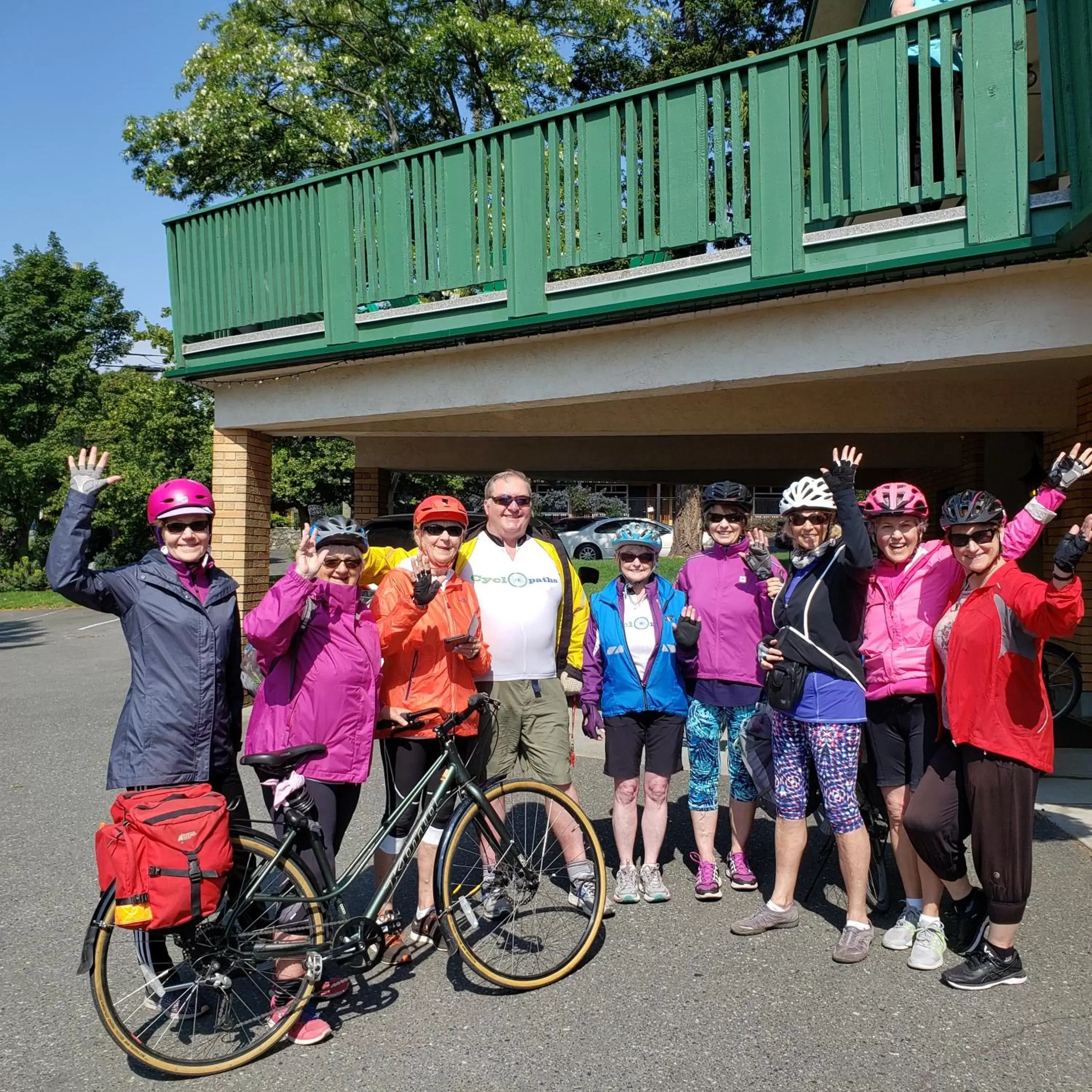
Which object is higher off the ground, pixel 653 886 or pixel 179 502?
pixel 179 502

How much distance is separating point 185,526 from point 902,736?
2.97 meters

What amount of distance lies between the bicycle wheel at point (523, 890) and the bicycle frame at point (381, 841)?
0.18ft

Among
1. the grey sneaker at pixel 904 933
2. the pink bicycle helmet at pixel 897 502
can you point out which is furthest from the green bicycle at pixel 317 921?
the pink bicycle helmet at pixel 897 502

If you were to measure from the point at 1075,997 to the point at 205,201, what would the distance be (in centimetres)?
2051

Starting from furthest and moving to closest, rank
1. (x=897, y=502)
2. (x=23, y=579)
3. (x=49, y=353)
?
1. (x=49, y=353)
2. (x=23, y=579)
3. (x=897, y=502)

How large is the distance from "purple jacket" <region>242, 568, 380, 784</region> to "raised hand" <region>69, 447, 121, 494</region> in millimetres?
691

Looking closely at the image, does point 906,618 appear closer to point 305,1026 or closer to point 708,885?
point 708,885

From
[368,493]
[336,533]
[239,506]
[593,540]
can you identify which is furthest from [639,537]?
[593,540]

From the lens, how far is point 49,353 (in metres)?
33.2

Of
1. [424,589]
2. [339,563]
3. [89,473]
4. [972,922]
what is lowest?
[972,922]

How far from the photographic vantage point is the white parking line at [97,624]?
1847 cm

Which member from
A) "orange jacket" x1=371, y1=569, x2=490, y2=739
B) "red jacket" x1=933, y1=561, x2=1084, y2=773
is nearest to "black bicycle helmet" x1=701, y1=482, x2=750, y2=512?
"red jacket" x1=933, y1=561, x2=1084, y2=773

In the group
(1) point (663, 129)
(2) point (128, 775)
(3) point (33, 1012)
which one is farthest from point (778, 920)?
(1) point (663, 129)

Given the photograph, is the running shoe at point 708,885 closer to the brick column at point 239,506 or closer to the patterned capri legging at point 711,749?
the patterned capri legging at point 711,749
